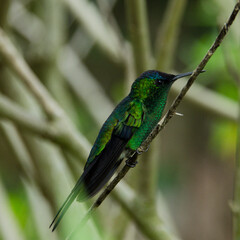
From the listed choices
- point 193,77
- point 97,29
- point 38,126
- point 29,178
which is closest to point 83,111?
point 97,29

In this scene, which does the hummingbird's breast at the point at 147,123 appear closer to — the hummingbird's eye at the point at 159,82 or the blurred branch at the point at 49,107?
the hummingbird's eye at the point at 159,82

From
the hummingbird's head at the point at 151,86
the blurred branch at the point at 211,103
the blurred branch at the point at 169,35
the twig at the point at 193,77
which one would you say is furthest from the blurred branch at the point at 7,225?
the twig at the point at 193,77

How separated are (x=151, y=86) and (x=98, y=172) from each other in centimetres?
58

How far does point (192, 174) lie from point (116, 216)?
4751 mm

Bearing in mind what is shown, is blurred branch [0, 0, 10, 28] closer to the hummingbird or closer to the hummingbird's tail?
the hummingbird

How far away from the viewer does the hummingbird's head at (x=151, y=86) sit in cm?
277

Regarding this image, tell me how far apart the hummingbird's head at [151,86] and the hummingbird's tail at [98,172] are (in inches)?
10.5

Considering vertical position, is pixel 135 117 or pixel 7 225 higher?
pixel 135 117

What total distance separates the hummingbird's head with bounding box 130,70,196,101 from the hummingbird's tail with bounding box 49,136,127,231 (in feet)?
0.87

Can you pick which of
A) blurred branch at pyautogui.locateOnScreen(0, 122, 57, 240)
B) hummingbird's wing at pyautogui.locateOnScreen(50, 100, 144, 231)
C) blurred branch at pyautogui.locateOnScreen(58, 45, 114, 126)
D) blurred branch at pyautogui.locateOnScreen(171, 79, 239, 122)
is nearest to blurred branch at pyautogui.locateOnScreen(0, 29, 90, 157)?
hummingbird's wing at pyautogui.locateOnScreen(50, 100, 144, 231)

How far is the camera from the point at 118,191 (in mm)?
3207

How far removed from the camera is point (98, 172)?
8.23 feet

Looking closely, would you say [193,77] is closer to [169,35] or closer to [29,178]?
[169,35]

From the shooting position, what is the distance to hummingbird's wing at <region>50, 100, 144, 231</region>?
245 centimetres
